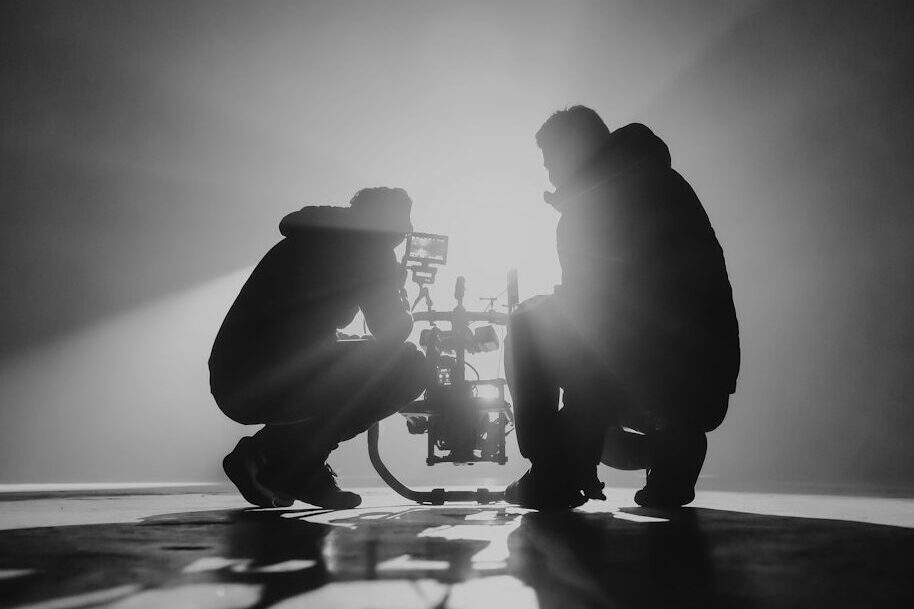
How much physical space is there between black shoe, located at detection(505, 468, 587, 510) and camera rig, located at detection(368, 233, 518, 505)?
83 cm

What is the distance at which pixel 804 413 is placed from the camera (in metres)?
11.6

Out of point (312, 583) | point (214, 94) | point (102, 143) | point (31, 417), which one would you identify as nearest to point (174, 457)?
point (31, 417)

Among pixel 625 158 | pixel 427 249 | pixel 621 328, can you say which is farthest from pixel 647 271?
pixel 427 249

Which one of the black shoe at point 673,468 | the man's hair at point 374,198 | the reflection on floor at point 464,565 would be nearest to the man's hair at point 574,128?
the man's hair at point 374,198

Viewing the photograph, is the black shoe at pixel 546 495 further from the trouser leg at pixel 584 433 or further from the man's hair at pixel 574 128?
the man's hair at pixel 574 128

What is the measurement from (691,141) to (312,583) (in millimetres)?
15693

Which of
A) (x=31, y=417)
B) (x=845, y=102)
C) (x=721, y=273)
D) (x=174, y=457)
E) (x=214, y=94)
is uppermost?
(x=214, y=94)

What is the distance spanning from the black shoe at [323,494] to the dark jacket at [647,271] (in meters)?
1.30

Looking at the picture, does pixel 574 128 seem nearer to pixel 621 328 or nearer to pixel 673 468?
pixel 621 328

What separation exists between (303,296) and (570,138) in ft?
4.33

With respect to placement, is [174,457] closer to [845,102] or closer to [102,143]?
[102,143]

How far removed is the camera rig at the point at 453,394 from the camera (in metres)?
3.00

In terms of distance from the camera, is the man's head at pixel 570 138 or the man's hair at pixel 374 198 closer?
the man's head at pixel 570 138

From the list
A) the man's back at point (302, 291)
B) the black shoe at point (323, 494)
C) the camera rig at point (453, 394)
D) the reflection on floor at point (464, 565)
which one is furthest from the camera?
the camera rig at point (453, 394)
